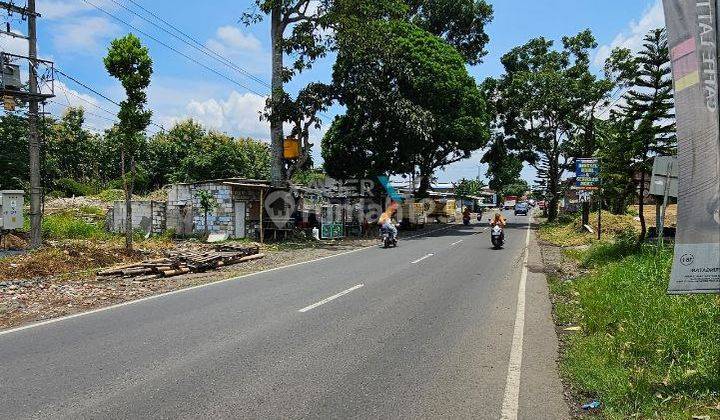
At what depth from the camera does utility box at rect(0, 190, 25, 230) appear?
19.9 meters

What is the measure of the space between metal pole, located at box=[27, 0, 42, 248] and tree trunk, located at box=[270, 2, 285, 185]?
11011mm

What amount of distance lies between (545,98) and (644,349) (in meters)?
33.9

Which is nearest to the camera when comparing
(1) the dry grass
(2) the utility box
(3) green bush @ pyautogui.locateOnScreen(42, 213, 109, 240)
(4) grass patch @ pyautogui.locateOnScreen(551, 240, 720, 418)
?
(4) grass patch @ pyautogui.locateOnScreen(551, 240, 720, 418)

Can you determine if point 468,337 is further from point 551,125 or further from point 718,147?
point 551,125

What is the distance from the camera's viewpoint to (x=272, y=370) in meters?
5.46

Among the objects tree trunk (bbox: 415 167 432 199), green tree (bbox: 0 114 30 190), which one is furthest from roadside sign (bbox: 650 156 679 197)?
green tree (bbox: 0 114 30 190)

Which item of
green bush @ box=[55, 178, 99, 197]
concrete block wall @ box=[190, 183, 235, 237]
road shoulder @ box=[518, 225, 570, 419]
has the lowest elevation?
road shoulder @ box=[518, 225, 570, 419]

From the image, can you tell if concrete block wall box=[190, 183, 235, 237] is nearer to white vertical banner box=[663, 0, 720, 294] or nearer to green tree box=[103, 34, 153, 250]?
green tree box=[103, 34, 153, 250]

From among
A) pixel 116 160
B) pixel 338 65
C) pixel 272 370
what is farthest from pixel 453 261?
pixel 116 160

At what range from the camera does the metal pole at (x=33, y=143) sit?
18234 millimetres

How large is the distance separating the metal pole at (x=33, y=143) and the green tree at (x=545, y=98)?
3122cm

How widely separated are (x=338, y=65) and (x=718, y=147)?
27.7m

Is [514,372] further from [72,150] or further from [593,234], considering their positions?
[72,150]

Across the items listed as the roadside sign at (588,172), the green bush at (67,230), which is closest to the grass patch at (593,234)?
the roadside sign at (588,172)
